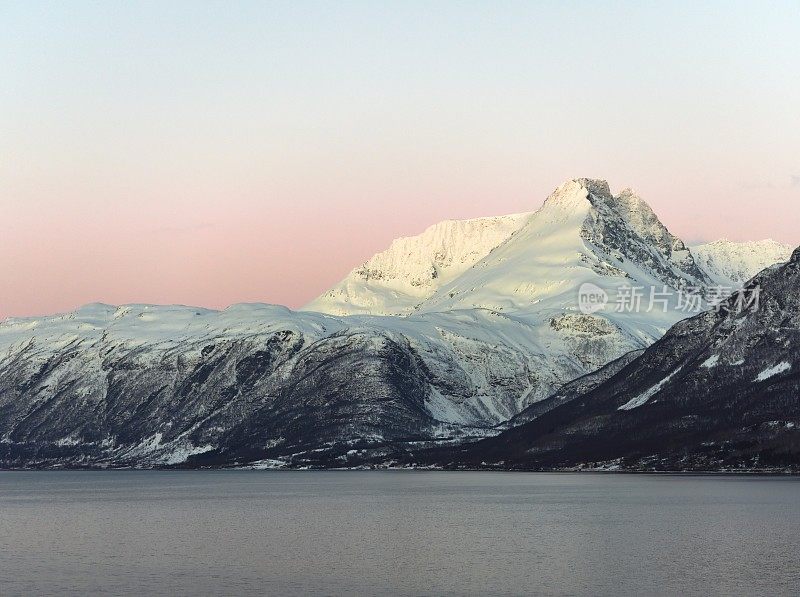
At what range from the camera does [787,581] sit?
443 feet

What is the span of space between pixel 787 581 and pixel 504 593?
1203 inches

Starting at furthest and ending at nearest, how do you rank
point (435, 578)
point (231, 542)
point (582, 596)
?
point (231, 542) → point (435, 578) → point (582, 596)

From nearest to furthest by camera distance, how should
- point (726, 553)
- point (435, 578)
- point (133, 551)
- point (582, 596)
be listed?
point (582, 596) → point (435, 578) → point (726, 553) → point (133, 551)

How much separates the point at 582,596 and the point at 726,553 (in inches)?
1684

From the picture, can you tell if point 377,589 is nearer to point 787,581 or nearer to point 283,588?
point 283,588

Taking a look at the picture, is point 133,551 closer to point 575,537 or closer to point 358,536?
point 358,536

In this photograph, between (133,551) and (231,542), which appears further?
(231,542)

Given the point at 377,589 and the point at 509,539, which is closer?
the point at 377,589

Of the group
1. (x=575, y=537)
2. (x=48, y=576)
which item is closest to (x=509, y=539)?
(x=575, y=537)

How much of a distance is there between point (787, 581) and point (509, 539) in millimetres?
57593

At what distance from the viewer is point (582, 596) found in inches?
5015

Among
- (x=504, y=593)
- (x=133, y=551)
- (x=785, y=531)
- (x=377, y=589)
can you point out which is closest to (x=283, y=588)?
(x=377, y=589)

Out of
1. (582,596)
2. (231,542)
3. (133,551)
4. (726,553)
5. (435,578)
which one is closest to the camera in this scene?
(582,596)

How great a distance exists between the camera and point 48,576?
480ft
